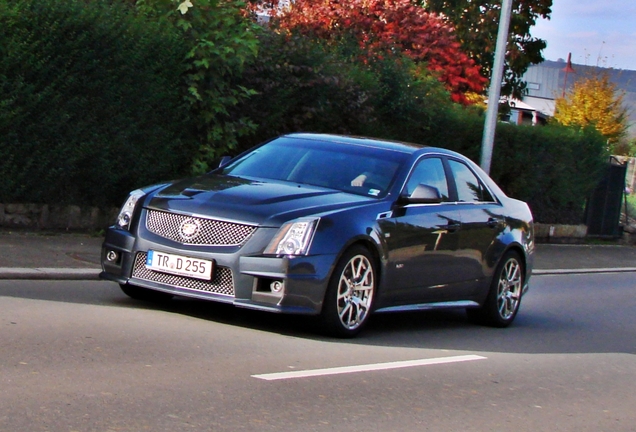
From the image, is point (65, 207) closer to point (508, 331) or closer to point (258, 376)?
point (508, 331)

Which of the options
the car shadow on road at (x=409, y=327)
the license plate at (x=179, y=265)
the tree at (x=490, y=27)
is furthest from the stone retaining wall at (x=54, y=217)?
the tree at (x=490, y=27)

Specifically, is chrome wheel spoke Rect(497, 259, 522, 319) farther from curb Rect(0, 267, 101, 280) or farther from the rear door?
curb Rect(0, 267, 101, 280)

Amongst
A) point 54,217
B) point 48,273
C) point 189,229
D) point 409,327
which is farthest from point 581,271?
point 189,229

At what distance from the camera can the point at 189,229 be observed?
340 inches

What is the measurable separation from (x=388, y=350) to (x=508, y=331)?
2772 mm

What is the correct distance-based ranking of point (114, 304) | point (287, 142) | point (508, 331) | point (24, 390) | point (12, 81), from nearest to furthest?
point (24, 390)
point (114, 304)
point (287, 142)
point (508, 331)
point (12, 81)

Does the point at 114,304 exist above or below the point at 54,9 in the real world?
below

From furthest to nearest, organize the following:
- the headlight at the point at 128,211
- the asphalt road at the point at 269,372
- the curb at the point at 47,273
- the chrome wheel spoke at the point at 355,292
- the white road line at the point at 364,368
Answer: the curb at the point at 47,273 → the headlight at the point at 128,211 → the chrome wheel spoke at the point at 355,292 → the white road line at the point at 364,368 → the asphalt road at the point at 269,372

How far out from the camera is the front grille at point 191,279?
8.45 metres

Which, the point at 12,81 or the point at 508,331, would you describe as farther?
Result: the point at 12,81

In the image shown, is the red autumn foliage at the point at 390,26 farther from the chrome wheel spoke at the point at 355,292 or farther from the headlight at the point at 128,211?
the chrome wheel spoke at the point at 355,292

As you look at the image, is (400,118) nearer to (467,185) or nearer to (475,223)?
(467,185)

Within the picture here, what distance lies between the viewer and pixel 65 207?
47.9 feet

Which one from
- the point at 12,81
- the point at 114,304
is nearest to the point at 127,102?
the point at 12,81
